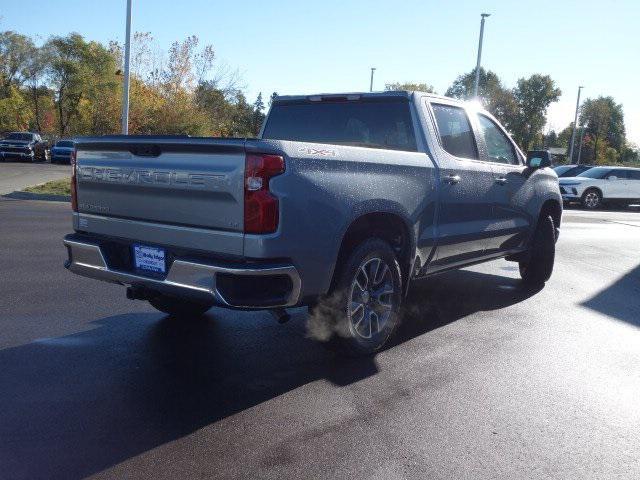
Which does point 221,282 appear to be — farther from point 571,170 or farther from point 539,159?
point 571,170

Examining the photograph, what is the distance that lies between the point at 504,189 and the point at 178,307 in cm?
337

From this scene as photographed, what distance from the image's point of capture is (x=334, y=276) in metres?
4.43

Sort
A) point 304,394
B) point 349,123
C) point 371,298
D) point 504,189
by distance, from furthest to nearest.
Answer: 1. point 504,189
2. point 349,123
3. point 371,298
4. point 304,394

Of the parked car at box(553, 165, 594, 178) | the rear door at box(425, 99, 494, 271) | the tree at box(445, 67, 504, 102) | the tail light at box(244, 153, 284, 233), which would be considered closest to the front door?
the parked car at box(553, 165, 594, 178)

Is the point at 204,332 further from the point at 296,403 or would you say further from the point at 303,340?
the point at 296,403

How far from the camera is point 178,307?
5570 millimetres

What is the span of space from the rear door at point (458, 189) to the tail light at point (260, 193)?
6.38 feet

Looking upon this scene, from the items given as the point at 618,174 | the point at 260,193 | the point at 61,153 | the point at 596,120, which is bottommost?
the point at 61,153

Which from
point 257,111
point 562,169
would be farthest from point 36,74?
point 562,169

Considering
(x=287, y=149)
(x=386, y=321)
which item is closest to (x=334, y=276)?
(x=386, y=321)

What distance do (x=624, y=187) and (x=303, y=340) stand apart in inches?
956

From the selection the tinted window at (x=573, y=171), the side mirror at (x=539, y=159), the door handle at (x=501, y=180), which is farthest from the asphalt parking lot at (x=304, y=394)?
the tinted window at (x=573, y=171)

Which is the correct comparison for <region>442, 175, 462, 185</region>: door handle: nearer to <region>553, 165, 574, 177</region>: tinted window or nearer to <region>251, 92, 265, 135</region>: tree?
<region>553, 165, 574, 177</region>: tinted window

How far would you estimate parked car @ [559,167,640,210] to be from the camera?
83.3 ft
